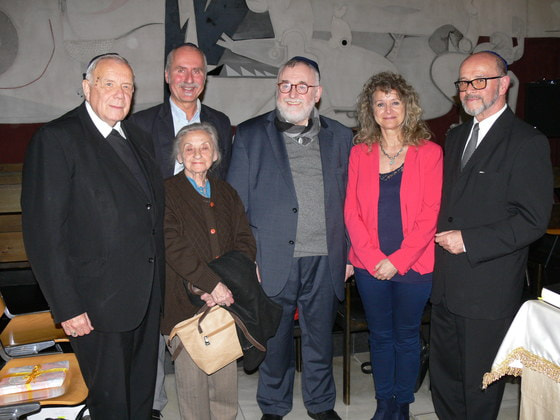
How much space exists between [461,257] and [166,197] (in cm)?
147

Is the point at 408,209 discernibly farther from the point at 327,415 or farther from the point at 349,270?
the point at 327,415

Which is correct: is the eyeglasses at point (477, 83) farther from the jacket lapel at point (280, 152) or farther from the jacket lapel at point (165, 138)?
the jacket lapel at point (165, 138)

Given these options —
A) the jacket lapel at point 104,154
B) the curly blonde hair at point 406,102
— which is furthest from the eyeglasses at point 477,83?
the jacket lapel at point 104,154

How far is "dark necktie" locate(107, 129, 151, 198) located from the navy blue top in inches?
48.0

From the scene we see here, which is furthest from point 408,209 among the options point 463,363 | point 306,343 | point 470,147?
point 306,343

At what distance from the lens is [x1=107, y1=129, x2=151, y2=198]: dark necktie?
2240mm

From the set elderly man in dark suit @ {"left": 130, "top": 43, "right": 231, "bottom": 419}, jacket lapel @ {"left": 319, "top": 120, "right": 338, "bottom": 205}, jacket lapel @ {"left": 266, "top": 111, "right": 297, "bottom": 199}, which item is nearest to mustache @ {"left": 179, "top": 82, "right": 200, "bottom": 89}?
elderly man in dark suit @ {"left": 130, "top": 43, "right": 231, "bottom": 419}

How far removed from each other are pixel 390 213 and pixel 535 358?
97 cm

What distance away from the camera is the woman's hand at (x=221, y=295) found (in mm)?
2422

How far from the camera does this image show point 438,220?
2693 mm

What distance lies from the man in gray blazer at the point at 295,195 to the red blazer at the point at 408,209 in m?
0.11

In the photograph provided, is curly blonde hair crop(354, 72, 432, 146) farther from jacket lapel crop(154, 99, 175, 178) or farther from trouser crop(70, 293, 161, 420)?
trouser crop(70, 293, 161, 420)

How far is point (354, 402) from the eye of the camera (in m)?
3.41

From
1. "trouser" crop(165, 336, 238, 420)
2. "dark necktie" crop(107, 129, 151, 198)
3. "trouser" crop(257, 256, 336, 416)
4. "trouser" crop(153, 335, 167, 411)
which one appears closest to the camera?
"dark necktie" crop(107, 129, 151, 198)
